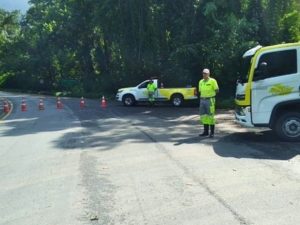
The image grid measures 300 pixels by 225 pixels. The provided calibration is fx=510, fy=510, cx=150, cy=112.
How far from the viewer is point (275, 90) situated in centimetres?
1240

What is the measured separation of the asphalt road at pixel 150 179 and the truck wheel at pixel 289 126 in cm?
31

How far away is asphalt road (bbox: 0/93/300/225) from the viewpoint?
6355mm

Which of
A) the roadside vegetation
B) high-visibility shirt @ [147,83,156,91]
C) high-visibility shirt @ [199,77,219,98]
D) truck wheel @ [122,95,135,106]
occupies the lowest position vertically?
truck wheel @ [122,95,135,106]

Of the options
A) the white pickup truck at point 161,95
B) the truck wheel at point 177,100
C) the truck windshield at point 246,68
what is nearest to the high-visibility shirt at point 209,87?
the truck windshield at point 246,68

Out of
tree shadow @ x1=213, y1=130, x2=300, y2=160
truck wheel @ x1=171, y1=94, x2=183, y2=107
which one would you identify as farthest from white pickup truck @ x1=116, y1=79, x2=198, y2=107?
tree shadow @ x1=213, y1=130, x2=300, y2=160

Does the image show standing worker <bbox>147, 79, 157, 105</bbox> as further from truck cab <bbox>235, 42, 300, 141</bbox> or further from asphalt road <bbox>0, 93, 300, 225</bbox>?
truck cab <bbox>235, 42, 300, 141</bbox>

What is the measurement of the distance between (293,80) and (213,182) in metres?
5.19

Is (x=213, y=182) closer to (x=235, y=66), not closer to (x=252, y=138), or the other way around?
(x=252, y=138)

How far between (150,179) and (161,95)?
2008cm

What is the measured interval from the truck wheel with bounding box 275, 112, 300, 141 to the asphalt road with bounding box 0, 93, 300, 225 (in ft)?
1.03

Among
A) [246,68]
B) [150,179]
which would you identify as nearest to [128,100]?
[246,68]

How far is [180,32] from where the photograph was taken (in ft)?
99.3

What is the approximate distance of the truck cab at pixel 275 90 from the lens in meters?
12.3

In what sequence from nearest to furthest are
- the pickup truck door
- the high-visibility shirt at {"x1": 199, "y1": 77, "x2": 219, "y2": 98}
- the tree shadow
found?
the tree shadow → the high-visibility shirt at {"x1": 199, "y1": 77, "x2": 219, "y2": 98} → the pickup truck door
